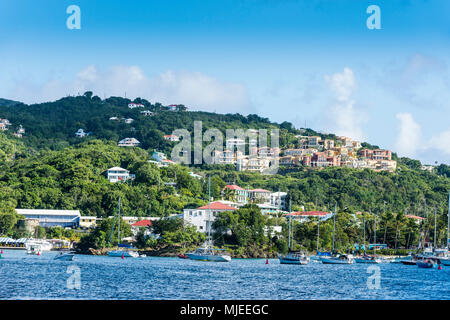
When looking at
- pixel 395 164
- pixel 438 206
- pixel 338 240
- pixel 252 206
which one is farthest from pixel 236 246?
pixel 395 164

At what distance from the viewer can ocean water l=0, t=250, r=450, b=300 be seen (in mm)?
24516

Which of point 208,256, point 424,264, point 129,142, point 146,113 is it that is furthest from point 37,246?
point 146,113

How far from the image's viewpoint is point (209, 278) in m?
32.4

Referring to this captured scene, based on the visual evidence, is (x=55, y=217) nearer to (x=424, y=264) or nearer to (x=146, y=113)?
(x=424, y=264)

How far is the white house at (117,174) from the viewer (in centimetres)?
8687

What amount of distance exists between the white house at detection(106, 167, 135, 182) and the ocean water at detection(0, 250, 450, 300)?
152 feet

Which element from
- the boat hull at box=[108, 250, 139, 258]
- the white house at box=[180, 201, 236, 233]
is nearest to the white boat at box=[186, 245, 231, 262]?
the boat hull at box=[108, 250, 139, 258]

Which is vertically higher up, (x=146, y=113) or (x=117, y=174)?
(x=146, y=113)

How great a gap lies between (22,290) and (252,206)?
40733 millimetres

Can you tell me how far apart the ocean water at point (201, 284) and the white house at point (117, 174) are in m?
46.3

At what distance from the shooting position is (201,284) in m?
29.0

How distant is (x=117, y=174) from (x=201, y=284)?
60.3 meters

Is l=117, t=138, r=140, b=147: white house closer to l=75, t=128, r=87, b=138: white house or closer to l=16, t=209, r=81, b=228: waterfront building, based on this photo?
l=75, t=128, r=87, b=138: white house
